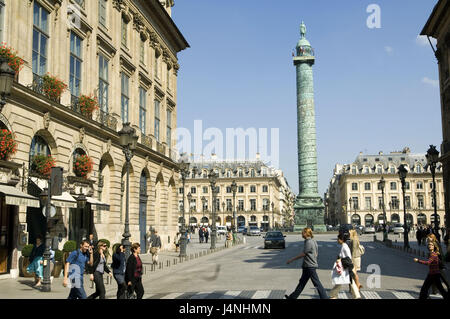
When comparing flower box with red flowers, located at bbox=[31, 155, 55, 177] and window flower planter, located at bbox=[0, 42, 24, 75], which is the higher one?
window flower planter, located at bbox=[0, 42, 24, 75]

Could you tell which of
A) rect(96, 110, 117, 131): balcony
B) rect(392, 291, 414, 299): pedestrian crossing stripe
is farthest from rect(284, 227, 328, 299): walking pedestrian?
rect(96, 110, 117, 131): balcony

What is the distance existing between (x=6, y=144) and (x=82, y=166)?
6.63 meters

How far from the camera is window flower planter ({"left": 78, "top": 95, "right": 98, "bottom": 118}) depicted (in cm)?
2557

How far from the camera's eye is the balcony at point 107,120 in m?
28.2

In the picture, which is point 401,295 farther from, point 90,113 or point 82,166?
point 90,113

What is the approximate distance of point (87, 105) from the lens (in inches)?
1013

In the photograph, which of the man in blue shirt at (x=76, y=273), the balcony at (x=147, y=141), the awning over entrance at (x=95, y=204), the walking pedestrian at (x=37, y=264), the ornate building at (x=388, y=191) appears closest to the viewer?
the man in blue shirt at (x=76, y=273)

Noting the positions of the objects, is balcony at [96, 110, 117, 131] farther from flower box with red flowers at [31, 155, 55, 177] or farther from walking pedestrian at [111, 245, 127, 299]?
walking pedestrian at [111, 245, 127, 299]

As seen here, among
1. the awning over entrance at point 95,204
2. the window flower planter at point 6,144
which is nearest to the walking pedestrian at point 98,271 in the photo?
the window flower planter at point 6,144

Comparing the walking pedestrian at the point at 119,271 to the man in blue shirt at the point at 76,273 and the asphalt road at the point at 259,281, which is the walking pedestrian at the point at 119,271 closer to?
the man in blue shirt at the point at 76,273

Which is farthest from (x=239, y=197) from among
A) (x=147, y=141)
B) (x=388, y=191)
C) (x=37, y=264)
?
(x=37, y=264)

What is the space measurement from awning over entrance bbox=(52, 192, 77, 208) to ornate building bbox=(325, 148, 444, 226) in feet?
352

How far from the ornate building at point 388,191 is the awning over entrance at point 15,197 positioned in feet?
365
